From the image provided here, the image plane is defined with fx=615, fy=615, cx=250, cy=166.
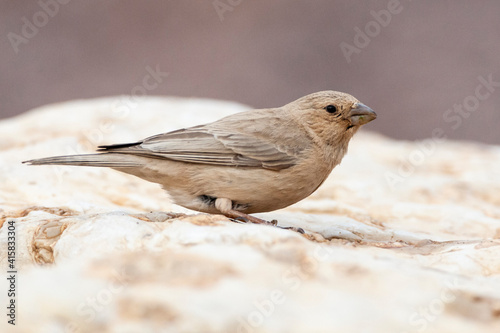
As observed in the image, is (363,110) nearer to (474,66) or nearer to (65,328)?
(65,328)

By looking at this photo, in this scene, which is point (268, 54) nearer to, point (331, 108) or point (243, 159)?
point (331, 108)

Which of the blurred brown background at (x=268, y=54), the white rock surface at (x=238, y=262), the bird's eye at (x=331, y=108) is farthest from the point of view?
the blurred brown background at (x=268, y=54)

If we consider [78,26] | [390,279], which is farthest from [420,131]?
[390,279]

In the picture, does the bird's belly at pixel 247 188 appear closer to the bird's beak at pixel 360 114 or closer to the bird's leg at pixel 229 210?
the bird's leg at pixel 229 210

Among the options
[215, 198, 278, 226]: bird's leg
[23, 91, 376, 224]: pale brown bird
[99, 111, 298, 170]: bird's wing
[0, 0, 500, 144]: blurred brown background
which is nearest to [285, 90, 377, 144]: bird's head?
[23, 91, 376, 224]: pale brown bird

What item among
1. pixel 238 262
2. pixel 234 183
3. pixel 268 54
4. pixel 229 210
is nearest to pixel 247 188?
pixel 234 183

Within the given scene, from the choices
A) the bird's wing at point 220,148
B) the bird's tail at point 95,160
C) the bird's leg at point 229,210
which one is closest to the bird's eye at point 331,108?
the bird's wing at point 220,148
